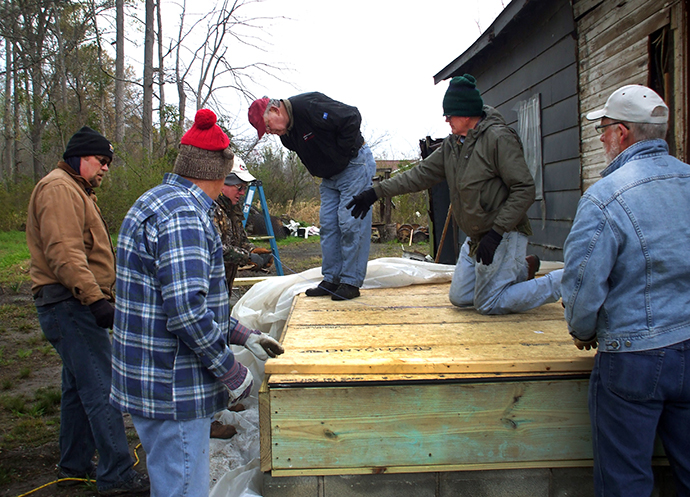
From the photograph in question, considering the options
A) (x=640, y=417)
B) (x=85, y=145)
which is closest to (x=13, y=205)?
(x=85, y=145)

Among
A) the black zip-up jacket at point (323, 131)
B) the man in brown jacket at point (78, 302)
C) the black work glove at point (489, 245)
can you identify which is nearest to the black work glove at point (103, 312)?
the man in brown jacket at point (78, 302)

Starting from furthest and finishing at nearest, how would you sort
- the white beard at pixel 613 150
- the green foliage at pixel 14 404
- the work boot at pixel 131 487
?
1. the green foliage at pixel 14 404
2. the work boot at pixel 131 487
3. the white beard at pixel 613 150

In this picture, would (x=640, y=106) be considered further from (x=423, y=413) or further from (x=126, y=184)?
(x=126, y=184)

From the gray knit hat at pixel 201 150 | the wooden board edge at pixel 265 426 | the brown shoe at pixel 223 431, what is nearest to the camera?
the gray knit hat at pixel 201 150

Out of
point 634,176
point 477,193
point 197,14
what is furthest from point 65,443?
point 197,14

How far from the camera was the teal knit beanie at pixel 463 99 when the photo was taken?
121 inches

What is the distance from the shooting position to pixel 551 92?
5.83 metres

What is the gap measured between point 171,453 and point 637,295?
169cm

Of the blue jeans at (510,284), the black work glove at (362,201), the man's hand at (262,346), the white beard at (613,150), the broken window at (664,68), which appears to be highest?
the broken window at (664,68)

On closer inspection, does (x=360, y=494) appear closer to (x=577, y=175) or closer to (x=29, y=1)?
(x=577, y=175)

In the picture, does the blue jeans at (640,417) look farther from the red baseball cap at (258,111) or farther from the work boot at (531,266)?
the red baseball cap at (258,111)

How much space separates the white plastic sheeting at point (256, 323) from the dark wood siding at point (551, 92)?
1.85 meters

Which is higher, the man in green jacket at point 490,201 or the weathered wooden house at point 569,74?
the weathered wooden house at point 569,74

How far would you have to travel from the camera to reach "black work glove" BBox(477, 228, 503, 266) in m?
2.97
